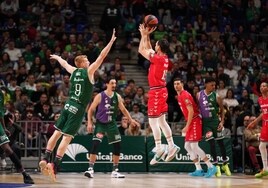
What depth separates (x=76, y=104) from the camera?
510 inches

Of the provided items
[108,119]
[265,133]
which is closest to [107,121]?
[108,119]

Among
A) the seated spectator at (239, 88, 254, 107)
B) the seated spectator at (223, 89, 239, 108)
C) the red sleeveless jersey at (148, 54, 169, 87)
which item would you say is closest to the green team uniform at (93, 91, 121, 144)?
the red sleeveless jersey at (148, 54, 169, 87)

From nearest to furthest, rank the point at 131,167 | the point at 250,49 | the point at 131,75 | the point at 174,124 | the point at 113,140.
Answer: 1. the point at 113,140
2. the point at 131,167
3. the point at 174,124
4. the point at 131,75
5. the point at 250,49

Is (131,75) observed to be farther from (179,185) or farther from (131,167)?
(179,185)

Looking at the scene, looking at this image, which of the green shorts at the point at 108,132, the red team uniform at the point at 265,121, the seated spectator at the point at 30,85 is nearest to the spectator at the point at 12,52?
the seated spectator at the point at 30,85

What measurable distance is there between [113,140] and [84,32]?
9.22 m

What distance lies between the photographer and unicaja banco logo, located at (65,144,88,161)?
18125 millimetres

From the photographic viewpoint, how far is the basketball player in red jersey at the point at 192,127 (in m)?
16.2

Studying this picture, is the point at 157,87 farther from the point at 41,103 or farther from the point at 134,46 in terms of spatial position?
the point at 134,46

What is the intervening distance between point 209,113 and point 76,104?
193 inches

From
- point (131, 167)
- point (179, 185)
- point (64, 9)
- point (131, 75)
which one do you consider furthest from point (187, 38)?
point (179, 185)

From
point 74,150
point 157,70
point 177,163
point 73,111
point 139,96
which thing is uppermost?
point 157,70

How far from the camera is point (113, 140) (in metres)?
16.0

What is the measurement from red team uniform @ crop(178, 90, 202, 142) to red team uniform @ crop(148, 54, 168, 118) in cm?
238
